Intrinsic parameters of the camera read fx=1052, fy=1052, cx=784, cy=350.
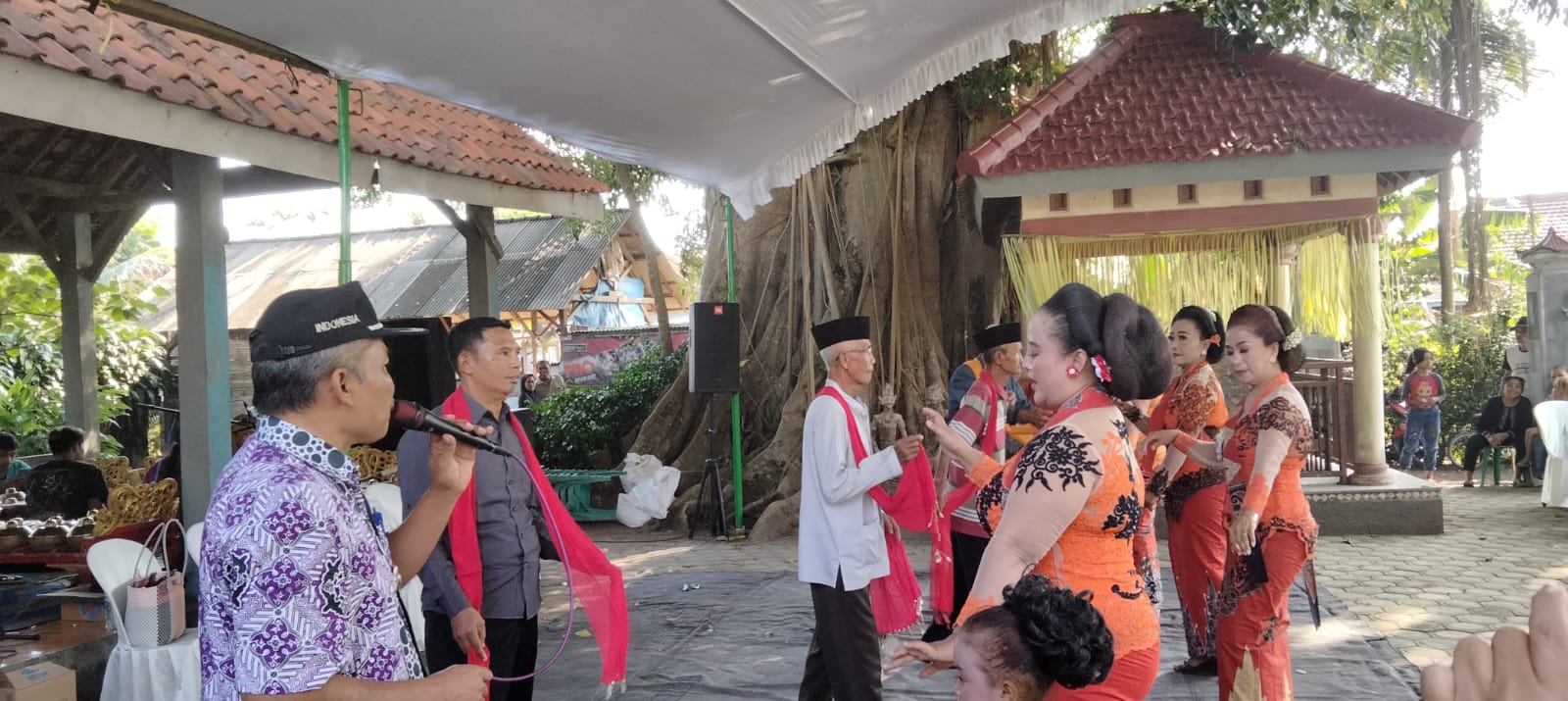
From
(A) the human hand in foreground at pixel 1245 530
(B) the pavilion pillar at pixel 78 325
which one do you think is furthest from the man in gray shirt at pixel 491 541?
(B) the pavilion pillar at pixel 78 325

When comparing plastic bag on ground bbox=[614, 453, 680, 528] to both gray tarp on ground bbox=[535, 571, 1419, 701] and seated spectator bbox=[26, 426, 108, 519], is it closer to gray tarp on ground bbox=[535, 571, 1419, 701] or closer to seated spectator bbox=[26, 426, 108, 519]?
gray tarp on ground bbox=[535, 571, 1419, 701]

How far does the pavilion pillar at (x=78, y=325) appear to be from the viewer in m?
9.10

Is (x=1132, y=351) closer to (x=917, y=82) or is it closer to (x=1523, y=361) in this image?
(x=917, y=82)

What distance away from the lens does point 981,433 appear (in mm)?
4629

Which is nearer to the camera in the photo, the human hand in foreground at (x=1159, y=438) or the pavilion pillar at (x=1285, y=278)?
the human hand in foreground at (x=1159, y=438)

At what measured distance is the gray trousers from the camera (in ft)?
11.6

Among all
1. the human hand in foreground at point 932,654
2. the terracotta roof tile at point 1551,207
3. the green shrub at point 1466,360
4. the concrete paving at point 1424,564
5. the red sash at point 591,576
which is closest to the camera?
the human hand in foreground at point 932,654

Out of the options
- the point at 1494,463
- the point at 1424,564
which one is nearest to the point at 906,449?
the point at 1424,564

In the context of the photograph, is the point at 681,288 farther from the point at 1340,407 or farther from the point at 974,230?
the point at 1340,407

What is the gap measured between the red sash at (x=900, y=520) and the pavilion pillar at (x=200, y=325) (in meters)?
3.75

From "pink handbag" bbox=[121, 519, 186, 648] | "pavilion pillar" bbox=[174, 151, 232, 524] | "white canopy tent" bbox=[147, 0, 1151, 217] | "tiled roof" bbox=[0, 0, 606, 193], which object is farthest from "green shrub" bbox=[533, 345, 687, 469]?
"pink handbag" bbox=[121, 519, 186, 648]

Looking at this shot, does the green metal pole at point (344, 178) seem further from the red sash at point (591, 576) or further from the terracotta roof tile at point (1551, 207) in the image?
the terracotta roof tile at point (1551, 207)

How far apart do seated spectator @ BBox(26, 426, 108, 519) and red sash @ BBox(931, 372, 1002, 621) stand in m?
5.72

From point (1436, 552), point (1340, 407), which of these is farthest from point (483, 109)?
point (1340, 407)
